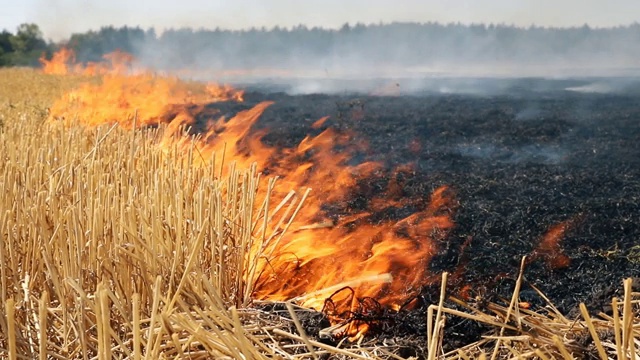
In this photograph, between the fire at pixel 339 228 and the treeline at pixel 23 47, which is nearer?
the fire at pixel 339 228

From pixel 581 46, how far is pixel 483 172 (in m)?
23.2

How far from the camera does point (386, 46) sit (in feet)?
91.3

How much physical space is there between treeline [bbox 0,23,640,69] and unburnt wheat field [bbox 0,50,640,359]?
762 inches

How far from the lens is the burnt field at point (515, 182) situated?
139 inches

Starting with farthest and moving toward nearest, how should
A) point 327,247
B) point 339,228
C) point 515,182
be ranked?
1. point 515,182
2. point 339,228
3. point 327,247

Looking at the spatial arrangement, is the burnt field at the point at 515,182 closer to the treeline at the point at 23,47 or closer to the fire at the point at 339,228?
the fire at the point at 339,228

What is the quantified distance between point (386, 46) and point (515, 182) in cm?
2313

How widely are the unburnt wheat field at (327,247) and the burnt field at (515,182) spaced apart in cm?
2

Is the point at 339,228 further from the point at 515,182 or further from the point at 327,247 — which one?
the point at 515,182

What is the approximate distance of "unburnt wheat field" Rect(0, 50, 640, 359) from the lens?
88.0 inches

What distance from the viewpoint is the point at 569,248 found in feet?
13.0

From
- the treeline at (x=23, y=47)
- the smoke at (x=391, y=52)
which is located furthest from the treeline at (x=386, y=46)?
the treeline at (x=23, y=47)

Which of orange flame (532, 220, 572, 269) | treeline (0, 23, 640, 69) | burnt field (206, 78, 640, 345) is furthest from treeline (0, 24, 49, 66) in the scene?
orange flame (532, 220, 572, 269)

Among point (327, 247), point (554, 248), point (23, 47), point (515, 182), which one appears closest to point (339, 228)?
point (327, 247)
